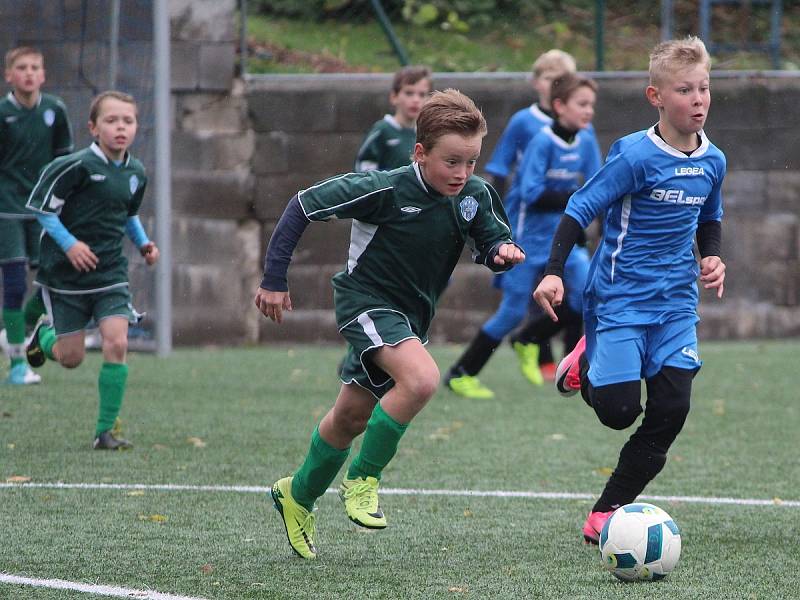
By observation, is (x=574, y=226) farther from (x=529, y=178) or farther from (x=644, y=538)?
(x=529, y=178)

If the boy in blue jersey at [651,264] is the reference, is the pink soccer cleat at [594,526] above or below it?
below

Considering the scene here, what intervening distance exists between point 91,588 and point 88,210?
322 cm

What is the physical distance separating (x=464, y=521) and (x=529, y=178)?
411cm

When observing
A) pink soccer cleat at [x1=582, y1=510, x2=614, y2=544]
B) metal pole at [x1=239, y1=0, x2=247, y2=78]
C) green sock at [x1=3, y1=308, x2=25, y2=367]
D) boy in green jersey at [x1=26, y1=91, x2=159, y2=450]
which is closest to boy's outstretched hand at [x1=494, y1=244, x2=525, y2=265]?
pink soccer cleat at [x1=582, y1=510, x2=614, y2=544]

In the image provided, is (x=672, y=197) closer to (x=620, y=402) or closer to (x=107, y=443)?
(x=620, y=402)

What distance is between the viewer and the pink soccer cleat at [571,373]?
5.12m

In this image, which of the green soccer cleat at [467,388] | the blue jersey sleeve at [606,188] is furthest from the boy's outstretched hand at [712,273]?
the green soccer cleat at [467,388]

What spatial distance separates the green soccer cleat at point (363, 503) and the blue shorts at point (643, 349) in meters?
0.87

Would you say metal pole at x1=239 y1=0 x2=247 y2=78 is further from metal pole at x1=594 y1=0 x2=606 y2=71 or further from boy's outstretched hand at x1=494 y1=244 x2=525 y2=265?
boy's outstretched hand at x1=494 y1=244 x2=525 y2=265

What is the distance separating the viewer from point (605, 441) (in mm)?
7457

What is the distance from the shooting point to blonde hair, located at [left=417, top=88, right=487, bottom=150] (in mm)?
4441

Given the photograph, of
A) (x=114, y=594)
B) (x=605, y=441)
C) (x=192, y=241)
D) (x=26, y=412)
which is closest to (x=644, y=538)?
(x=114, y=594)

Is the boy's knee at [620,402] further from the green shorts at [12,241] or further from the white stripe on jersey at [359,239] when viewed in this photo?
the green shorts at [12,241]

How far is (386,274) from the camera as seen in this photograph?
4590 mm
